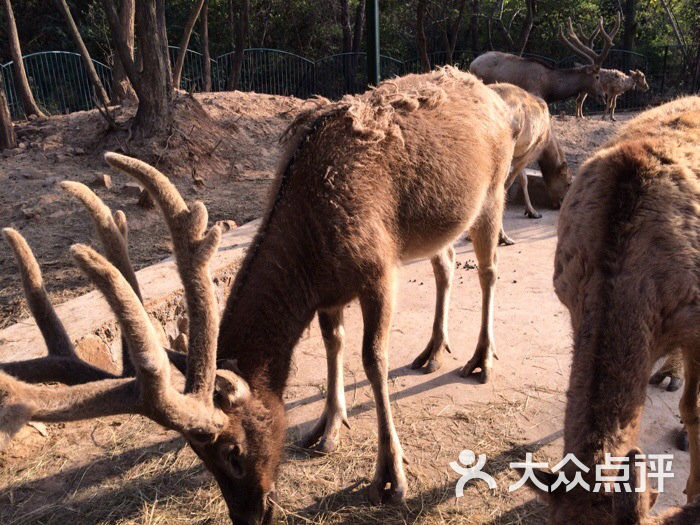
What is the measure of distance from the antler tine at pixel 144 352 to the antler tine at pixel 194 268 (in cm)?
11

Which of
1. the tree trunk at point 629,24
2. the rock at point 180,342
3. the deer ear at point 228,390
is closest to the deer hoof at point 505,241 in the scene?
the rock at point 180,342

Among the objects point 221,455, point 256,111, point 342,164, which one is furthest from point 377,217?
point 256,111

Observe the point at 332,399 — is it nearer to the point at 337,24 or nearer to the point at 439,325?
Result: the point at 439,325

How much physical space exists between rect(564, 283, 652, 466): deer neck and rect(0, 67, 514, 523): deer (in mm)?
1252

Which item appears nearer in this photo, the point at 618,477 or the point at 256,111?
the point at 618,477

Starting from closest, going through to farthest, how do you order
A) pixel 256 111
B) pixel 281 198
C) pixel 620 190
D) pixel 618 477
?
1. pixel 618 477
2. pixel 620 190
3. pixel 281 198
4. pixel 256 111

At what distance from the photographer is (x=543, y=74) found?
14797mm

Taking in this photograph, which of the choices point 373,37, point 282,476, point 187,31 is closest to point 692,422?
point 282,476

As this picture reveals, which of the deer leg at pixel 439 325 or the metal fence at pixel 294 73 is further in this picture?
the metal fence at pixel 294 73

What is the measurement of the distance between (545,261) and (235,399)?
16.5 feet

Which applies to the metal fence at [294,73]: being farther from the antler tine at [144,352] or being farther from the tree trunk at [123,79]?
the antler tine at [144,352]

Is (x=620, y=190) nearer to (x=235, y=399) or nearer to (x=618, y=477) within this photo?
(x=618, y=477)

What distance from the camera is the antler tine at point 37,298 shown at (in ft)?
8.70

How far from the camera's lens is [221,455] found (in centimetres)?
260
